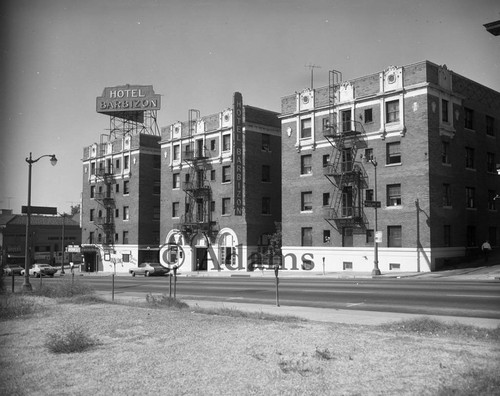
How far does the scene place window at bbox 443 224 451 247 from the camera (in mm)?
38000

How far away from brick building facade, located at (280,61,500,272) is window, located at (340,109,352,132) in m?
0.08

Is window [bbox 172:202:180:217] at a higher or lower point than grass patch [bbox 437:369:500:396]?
higher

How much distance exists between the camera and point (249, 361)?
851 cm

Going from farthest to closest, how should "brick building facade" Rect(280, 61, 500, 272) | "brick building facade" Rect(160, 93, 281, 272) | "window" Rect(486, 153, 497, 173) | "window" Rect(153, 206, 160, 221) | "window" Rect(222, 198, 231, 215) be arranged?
1. "window" Rect(153, 206, 160, 221)
2. "window" Rect(222, 198, 231, 215)
3. "brick building facade" Rect(160, 93, 281, 272)
4. "window" Rect(486, 153, 497, 173)
5. "brick building facade" Rect(280, 61, 500, 272)

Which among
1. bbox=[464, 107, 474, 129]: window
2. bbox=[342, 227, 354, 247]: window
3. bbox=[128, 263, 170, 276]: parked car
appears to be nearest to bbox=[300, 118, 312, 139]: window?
bbox=[342, 227, 354, 247]: window

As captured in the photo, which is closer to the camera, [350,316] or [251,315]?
[350,316]

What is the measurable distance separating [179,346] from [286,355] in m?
2.23

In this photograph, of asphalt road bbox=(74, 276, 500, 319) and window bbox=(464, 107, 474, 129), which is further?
window bbox=(464, 107, 474, 129)

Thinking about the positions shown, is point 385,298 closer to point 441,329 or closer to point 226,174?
point 441,329

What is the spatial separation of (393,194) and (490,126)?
12.0 m

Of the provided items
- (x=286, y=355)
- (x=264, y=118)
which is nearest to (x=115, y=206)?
(x=264, y=118)

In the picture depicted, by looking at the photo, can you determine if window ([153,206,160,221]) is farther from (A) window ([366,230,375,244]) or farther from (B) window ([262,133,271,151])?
(A) window ([366,230,375,244])

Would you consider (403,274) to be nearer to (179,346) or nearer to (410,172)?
(410,172)

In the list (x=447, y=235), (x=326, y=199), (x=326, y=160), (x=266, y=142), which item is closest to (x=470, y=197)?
(x=447, y=235)
